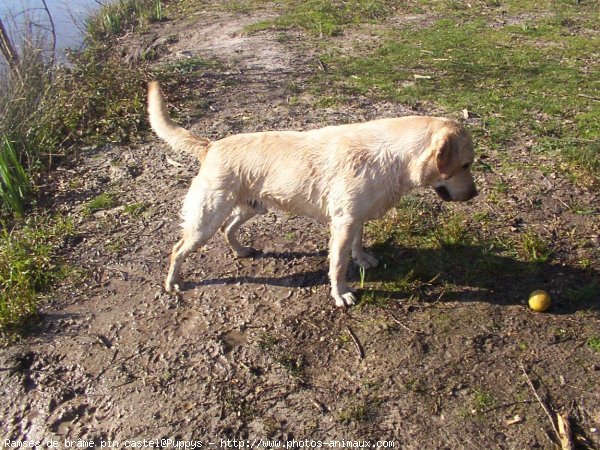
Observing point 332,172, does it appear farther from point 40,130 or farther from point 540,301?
point 40,130

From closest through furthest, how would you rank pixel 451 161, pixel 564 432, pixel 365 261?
pixel 564 432
pixel 451 161
pixel 365 261

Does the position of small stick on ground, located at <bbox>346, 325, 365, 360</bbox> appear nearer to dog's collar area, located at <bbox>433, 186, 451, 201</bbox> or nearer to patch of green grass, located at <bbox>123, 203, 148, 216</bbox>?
dog's collar area, located at <bbox>433, 186, 451, 201</bbox>

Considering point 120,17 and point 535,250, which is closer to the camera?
point 535,250

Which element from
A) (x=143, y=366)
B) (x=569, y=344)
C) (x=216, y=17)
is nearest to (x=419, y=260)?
(x=569, y=344)

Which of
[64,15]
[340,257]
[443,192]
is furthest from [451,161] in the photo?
[64,15]

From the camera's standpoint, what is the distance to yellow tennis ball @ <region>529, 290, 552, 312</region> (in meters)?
4.05

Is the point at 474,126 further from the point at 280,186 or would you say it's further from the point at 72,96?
the point at 72,96

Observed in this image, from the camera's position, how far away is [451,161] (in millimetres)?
3920

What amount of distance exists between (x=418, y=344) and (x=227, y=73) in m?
6.20

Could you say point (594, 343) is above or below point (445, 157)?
below

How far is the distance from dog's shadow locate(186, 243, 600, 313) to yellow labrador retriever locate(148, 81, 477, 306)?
388mm

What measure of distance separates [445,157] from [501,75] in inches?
198

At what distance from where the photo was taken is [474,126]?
6.76m

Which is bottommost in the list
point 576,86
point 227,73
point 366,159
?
point 576,86
